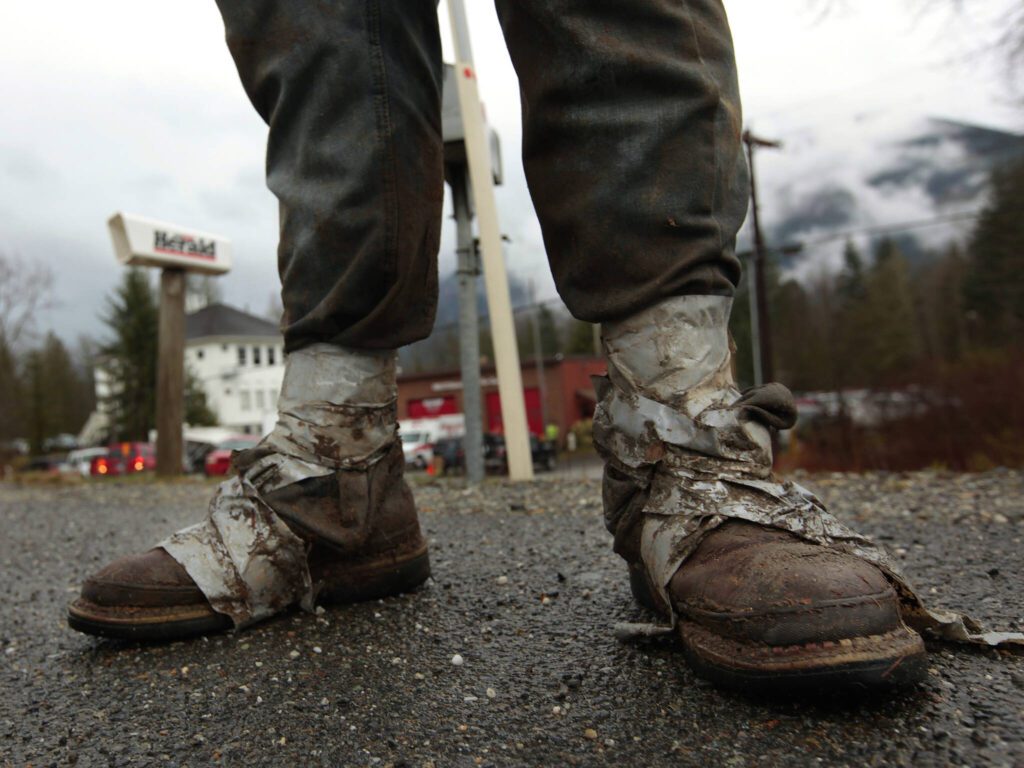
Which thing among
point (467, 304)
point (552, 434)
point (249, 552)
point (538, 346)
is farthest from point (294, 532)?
point (552, 434)

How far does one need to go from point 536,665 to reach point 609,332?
15.3 inches

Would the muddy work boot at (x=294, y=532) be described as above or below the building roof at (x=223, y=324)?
below

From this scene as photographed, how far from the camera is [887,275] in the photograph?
1425 inches

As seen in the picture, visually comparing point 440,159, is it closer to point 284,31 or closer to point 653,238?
point 284,31

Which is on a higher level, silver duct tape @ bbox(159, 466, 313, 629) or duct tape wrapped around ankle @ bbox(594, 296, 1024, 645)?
duct tape wrapped around ankle @ bbox(594, 296, 1024, 645)

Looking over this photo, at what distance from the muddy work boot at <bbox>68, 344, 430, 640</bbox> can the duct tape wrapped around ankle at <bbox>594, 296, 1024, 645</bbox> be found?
391 mm

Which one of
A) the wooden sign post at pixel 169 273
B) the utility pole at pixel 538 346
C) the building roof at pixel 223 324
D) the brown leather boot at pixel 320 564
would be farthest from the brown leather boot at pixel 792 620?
the building roof at pixel 223 324

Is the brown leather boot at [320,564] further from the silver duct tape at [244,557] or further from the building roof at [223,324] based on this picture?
the building roof at [223,324]

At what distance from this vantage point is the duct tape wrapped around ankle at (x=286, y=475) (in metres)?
0.97

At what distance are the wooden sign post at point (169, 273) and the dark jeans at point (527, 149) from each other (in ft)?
16.9

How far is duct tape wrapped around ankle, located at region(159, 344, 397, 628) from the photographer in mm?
972

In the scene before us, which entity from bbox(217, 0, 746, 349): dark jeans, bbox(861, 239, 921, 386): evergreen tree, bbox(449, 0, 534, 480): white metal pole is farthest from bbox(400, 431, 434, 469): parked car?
bbox(861, 239, 921, 386): evergreen tree

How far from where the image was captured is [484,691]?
0.72m

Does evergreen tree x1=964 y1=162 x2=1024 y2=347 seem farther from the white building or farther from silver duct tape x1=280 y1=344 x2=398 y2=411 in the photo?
the white building
